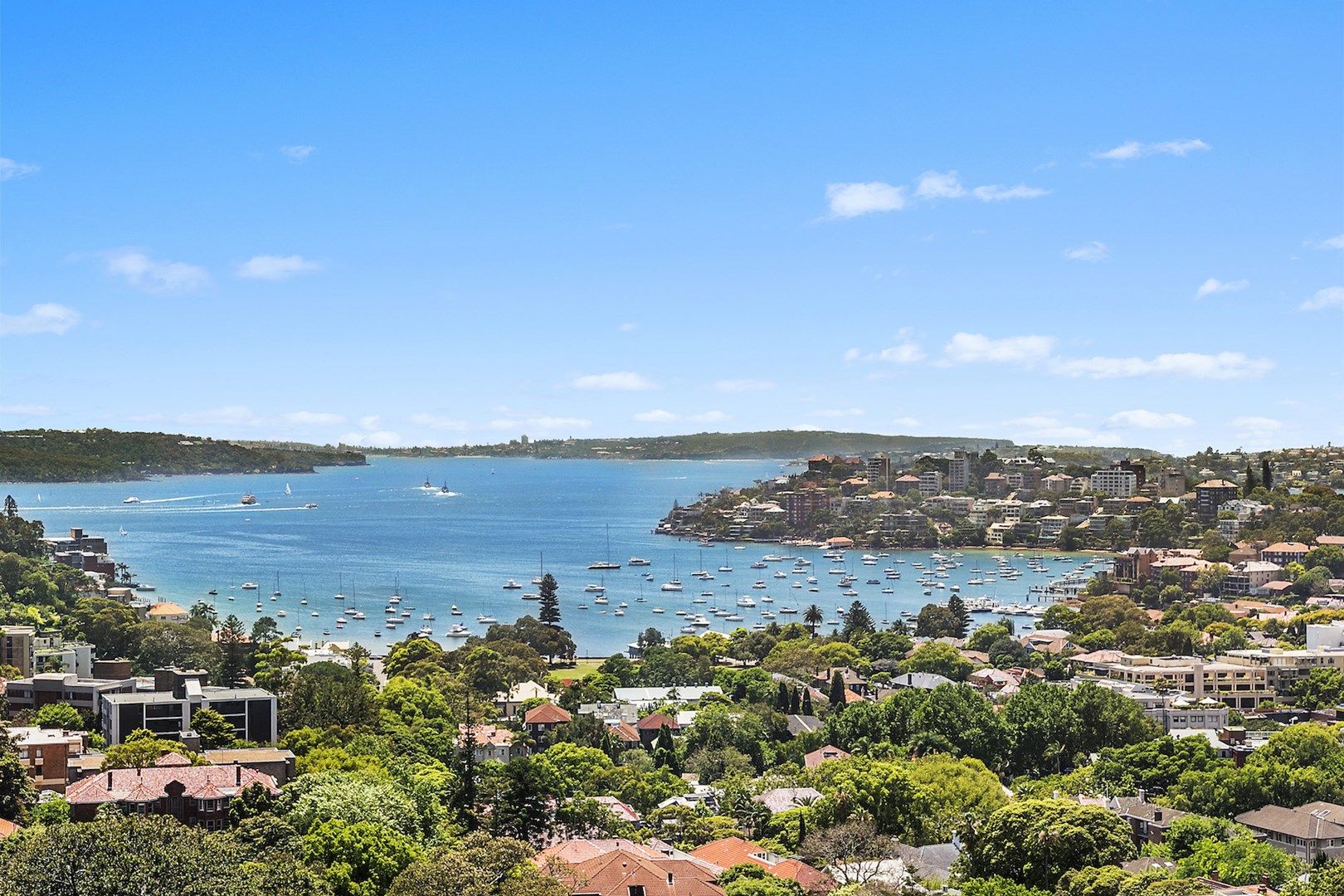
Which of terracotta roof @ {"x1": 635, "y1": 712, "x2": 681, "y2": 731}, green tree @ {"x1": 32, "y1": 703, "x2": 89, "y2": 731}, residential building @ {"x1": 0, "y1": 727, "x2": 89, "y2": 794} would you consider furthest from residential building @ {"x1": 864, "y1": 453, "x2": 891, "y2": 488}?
residential building @ {"x1": 0, "y1": 727, "x2": 89, "y2": 794}

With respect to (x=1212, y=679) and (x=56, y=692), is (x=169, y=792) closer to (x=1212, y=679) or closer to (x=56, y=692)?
(x=56, y=692)

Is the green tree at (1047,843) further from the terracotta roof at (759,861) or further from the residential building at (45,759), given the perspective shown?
the residential building at (45,759)

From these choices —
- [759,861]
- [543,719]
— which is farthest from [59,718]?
[759,861]

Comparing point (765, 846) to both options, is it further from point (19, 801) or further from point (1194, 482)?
point (1194, 482)

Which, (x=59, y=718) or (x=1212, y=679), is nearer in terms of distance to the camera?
(x=59, y=718)

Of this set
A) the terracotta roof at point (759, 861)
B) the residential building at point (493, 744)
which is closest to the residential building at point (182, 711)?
the residential building at point (493, 744)

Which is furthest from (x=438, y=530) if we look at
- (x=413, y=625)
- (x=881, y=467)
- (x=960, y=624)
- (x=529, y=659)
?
(x=529, y=659)
